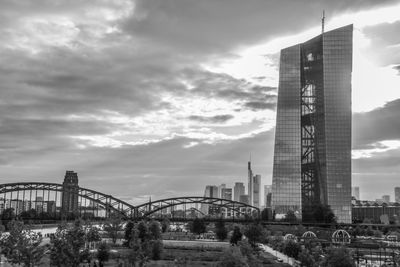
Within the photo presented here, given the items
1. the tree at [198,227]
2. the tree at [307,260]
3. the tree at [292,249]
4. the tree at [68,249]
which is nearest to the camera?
the tree at [68,249]

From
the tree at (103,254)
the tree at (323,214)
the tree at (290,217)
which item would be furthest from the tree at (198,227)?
the tree at (103,254)

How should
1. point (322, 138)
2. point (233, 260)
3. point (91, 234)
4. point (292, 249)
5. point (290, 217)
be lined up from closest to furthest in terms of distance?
point (233, 260), point (91, 234), point (292, 249), point (290, 217), point (322, 138)

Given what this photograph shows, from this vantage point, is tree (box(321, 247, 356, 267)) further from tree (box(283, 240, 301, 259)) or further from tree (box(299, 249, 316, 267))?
tree (box(283, 240, 301, 259))

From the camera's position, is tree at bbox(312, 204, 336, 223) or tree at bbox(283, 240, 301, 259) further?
tree at bbox(312, 204, 336, 223)

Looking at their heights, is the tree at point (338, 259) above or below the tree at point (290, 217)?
below

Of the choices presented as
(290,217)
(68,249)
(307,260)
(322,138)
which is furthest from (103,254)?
(322,138)

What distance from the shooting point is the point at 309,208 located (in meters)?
198

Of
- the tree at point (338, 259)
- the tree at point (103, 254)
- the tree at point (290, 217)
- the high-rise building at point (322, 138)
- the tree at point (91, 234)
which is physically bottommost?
the tree at point (103, 254)

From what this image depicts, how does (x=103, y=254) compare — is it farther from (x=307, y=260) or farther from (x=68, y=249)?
(x=307, y=260)

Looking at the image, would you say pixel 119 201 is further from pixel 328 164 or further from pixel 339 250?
pixel 339 250

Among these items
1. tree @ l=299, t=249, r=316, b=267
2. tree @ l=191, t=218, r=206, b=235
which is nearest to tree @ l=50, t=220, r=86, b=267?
tree @ l=299, t=249, r=316, b=267

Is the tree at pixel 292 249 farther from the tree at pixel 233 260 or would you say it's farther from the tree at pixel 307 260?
the tree at pixel 233 260

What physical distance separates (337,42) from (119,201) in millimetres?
105047

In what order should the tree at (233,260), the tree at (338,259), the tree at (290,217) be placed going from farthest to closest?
the tree at (290,217)
the tree at (338,259)
the tree at (233,260)
